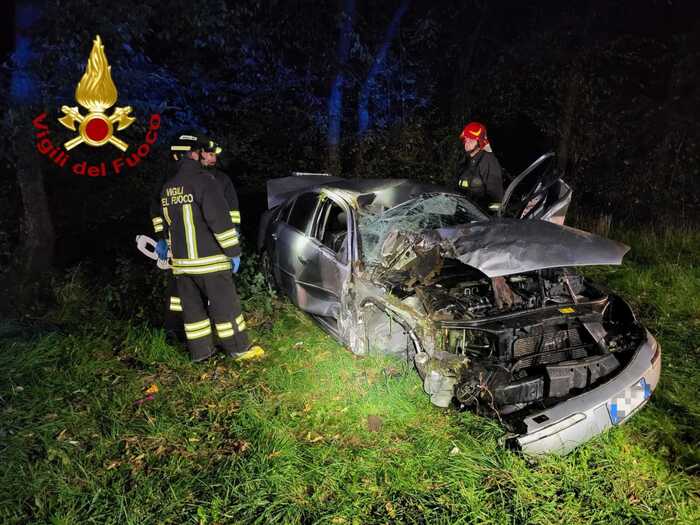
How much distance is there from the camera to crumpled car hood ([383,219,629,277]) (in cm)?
315

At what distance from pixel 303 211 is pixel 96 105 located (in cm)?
326

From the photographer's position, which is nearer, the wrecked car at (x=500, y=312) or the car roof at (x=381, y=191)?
the wrecked car at (x=500, y=312)

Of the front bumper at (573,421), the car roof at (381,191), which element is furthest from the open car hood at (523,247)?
the car roof at (381,191)

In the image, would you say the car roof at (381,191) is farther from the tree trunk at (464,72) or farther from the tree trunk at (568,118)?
the tree trunk at (464,72)

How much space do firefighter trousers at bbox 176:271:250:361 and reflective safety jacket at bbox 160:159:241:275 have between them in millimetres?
104

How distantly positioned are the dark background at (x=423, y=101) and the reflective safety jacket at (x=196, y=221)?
13.9 feet

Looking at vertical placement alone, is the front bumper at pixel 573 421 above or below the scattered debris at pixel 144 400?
above

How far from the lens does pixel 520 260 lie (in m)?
3.17

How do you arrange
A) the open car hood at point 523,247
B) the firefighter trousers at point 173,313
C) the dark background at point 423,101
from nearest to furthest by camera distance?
the open car hood at point 523,247 → the firefighter trousers at point 173,313 → the dark background at point 423,101

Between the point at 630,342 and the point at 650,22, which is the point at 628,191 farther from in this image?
the point at 630,342

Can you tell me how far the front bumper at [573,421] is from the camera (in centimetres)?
273

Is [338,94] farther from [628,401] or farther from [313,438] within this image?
[628,401]

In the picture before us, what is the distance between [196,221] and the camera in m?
3.93

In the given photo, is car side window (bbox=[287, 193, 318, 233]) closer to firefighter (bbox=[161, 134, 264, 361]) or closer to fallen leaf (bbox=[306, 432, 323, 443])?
firefighter (bbox=[161, 134, 264, 361])
